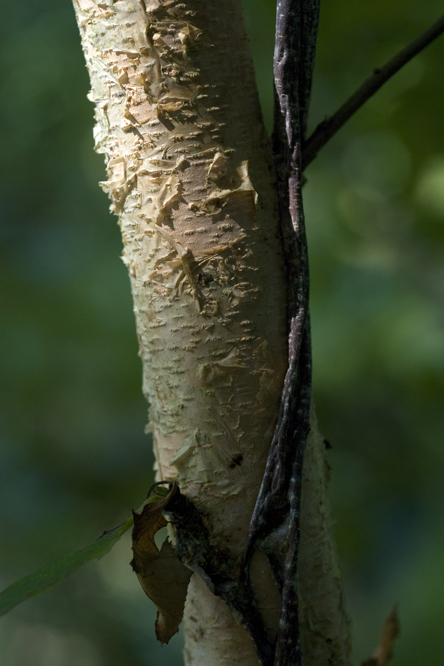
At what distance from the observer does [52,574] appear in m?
0.31

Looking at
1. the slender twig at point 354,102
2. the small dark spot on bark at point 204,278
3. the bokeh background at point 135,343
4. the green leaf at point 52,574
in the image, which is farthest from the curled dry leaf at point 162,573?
the bokeh background at point 135,343

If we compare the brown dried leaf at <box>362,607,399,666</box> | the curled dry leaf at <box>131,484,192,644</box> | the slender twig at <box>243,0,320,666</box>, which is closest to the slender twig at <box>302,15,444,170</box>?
the slender twig at <box>243,0,320,666</box>

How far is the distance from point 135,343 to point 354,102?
88 centimetres

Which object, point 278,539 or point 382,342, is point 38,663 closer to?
point 382,342

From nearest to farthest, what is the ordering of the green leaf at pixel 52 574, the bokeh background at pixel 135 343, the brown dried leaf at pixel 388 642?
the green leaf at pixel 52 574 → the brown dried leaf at pixel 388 642 → the bokeh background at pixel 135 343

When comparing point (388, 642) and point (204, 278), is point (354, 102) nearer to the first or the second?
point (204, 278)

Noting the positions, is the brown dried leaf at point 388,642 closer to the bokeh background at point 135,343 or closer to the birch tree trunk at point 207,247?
the birch tree trunk at point 207,247

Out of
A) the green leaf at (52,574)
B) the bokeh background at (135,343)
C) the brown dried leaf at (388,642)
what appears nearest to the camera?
the green leaf at (52,574)

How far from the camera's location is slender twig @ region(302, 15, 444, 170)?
1.28 feet

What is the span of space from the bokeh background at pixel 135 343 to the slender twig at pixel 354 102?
54cm

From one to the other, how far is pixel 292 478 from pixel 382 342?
0.75 metres

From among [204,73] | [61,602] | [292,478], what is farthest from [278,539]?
[61,602]

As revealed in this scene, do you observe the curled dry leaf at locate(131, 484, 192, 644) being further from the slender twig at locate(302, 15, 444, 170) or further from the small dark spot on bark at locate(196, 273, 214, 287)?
the slender twig at locate(302, 15, 444, 170)

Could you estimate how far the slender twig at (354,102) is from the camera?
0.39 meters
